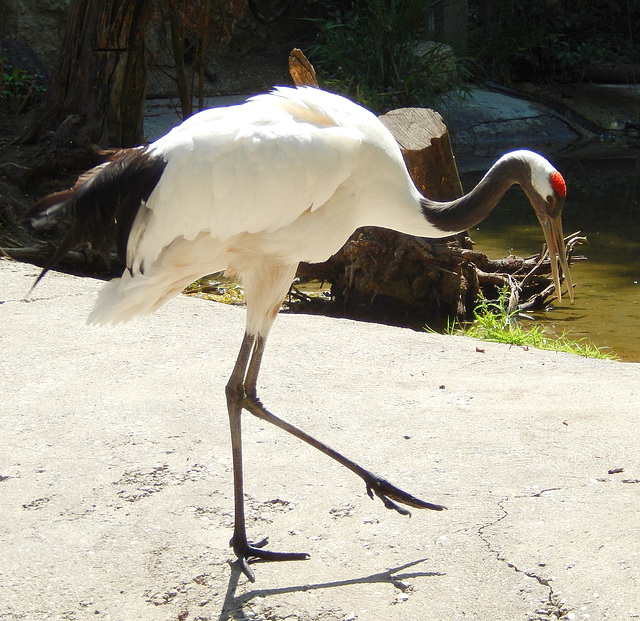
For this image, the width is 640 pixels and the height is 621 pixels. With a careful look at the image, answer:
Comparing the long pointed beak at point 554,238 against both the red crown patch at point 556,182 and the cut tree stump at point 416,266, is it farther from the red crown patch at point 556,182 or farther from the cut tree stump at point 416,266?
the cut tree stump at point 416,266

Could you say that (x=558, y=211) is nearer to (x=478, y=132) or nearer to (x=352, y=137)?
(x=352, y=137)

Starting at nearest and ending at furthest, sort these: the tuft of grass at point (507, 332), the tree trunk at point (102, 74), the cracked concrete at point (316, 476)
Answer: the cracked concrete at point (316, 476)
the tuft of grass at point (507, 332)
the tree trunk at point (102, 74)

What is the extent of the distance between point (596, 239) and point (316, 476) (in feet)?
18.3

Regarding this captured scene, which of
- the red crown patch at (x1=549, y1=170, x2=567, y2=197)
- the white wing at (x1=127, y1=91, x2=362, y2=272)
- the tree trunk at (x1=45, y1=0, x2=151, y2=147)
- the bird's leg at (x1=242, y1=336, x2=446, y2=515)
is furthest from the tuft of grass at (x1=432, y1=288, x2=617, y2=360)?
the tree trunk at (x1=45, y1=0, x2=151, y2=147)

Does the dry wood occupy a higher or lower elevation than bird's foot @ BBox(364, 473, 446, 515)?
higher

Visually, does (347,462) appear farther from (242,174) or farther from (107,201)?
(107,201)

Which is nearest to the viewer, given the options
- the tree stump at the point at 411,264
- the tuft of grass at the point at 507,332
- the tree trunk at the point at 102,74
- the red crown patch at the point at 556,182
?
the red crown patch at the point at 556,182

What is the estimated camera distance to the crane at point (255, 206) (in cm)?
297

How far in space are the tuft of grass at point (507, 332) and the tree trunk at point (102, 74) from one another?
312 centimetres

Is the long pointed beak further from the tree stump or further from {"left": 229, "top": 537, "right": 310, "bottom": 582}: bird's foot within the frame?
the tree stump

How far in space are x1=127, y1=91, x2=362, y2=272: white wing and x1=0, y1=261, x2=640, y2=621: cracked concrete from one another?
3.15 feet

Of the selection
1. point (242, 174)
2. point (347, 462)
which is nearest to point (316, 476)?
point (347, 462)

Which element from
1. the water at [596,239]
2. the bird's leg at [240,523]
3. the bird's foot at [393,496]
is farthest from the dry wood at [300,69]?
the bird's foot at [393,496]

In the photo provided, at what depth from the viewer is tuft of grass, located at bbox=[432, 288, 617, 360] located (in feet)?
17.4
